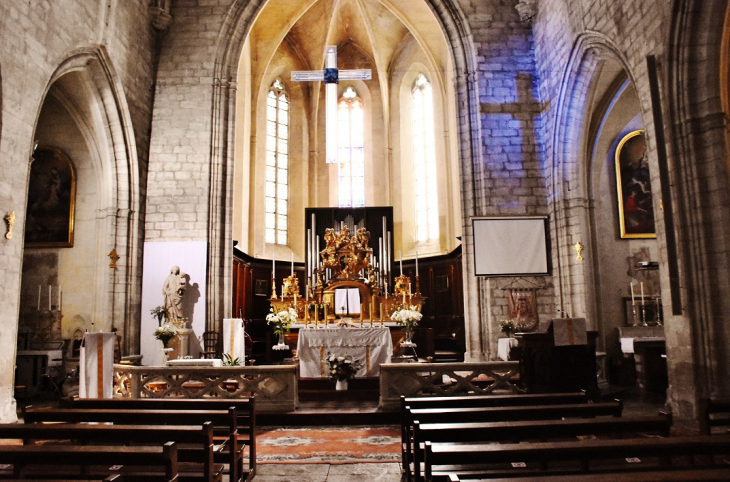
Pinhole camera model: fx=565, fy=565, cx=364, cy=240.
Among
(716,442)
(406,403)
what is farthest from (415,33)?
(716,442)

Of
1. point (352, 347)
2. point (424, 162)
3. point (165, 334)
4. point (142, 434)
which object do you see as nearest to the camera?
point (142, 434)

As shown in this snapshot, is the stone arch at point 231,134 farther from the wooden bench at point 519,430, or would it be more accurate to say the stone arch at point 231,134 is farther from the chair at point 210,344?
the wooden bench at point 519,430

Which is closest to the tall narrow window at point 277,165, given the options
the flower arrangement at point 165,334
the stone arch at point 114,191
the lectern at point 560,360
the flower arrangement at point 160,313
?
the stone arch at point 114,191

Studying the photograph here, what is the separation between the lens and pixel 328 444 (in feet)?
20.8

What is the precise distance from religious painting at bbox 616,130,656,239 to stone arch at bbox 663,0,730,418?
4932mm

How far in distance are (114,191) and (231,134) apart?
291 centimetres

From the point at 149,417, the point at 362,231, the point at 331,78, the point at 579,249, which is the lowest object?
the point at 149,417

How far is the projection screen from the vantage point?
40.6 feet

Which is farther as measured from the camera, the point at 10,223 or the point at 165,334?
the point at 165,334

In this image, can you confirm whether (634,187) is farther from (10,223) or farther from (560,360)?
(10,223)

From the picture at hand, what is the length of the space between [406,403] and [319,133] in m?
16.1

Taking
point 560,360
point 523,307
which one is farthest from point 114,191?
point 560,360

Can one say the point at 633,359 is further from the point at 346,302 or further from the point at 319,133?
the point at 319,133

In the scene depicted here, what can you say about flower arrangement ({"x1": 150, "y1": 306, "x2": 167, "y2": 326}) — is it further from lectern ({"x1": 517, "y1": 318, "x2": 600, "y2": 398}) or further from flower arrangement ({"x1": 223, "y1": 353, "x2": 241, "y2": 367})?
lectern ({"x1": 517, "y1": 318, "x2": 600, "y2": 398})
